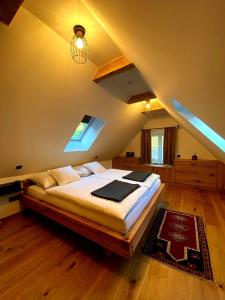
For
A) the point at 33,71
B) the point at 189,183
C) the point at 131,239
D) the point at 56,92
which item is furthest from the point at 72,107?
the point at 189,183

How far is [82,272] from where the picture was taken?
148 cm

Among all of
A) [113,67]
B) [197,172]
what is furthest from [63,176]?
[197,172]

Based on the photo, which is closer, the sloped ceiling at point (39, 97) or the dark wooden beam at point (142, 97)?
the sloped ceiling at point (39, 97)

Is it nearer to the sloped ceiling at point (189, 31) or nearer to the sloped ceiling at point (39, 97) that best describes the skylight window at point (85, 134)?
the sloped ceiling at point (39, 97)

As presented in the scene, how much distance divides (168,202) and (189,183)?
131 cm

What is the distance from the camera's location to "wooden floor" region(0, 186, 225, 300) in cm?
127

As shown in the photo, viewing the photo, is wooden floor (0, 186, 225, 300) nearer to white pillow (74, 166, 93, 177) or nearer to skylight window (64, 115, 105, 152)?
white pillow (74, 166, 93, 177)

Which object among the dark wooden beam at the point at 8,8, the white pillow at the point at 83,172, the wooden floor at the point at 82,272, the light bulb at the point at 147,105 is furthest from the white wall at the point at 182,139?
the dark wooden beam at the point at 8,8

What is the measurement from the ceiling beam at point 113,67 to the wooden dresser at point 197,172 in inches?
123

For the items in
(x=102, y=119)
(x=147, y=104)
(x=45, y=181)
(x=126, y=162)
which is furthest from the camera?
(x=126, y=162)

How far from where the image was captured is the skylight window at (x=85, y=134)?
3.51m

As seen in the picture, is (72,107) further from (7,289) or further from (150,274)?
(150,274)

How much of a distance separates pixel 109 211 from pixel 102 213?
0.38 feet

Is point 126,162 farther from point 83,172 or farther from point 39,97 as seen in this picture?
point 39,97
